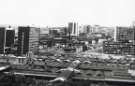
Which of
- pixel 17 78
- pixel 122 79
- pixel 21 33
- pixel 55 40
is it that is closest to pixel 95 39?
pixel 55 40

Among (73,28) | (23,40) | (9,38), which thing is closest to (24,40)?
(23,40)

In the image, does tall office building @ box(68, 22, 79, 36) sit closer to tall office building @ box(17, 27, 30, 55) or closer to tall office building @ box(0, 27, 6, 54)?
tall office building @ box(17, 27, 30, 55)

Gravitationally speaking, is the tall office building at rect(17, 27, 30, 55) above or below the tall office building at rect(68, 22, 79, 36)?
below

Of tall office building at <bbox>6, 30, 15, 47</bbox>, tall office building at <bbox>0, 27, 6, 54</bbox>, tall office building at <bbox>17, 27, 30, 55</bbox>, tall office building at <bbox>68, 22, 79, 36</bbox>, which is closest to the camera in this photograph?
tall office building at <bbox>17, 27, 30, 55</bbox>

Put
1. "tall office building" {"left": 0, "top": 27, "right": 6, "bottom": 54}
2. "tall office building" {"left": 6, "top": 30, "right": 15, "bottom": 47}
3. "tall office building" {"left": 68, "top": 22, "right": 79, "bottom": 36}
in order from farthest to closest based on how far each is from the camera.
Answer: "tall office building" {"left": 68, "top": 22, "right": 79, "bottom": 36}
"tall office building" {"left": 6, "top": 30, "right": 15, "bottom": 47}
"tall office building" {"left": 0, "top": 27, "right": 6, "bottom": 54}

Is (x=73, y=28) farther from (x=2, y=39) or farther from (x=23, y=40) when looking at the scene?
(x=2, y=39)

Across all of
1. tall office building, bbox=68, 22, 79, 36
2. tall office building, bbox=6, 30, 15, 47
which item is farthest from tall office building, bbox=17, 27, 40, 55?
tall office building, bbox=68, 22, 79, 36

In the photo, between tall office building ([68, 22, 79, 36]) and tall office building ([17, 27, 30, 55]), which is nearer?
tall office building ([17, 27, 30, 55])

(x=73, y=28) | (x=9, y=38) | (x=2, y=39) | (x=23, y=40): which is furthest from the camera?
(x=73, y=28)

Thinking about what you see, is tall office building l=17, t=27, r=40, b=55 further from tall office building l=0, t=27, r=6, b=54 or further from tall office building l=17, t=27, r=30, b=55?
tall office building l=0, t=27, r=6, b=54

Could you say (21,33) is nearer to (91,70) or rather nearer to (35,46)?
(35,46)

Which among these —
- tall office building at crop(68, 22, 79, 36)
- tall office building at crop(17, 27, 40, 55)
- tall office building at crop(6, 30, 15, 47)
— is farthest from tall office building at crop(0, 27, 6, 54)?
tall office building at crop(68, 22, 79, 36)

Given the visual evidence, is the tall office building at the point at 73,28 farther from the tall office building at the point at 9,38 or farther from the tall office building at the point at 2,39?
the tall office building at the point at 2,39
